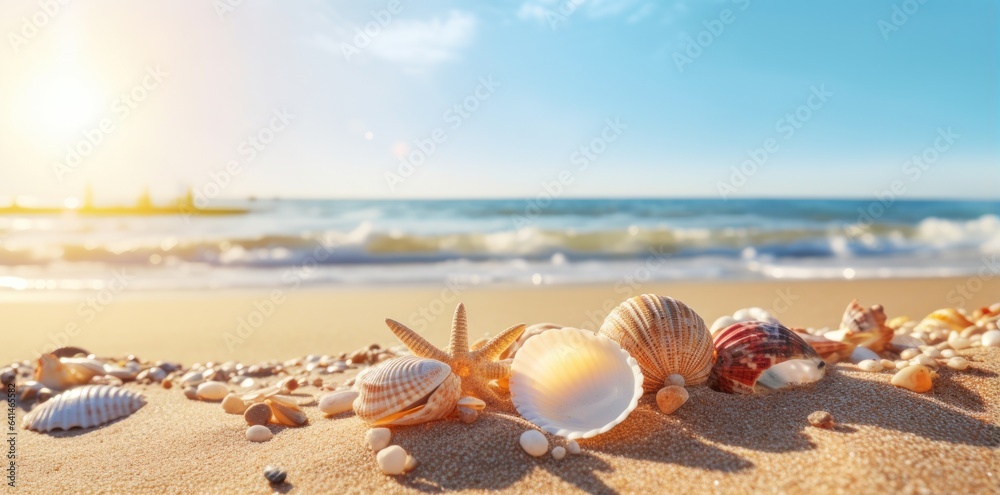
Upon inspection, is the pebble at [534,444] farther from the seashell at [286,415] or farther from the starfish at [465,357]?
the seashell at [286,415]

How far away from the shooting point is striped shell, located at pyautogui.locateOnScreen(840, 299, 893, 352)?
11.5 ft

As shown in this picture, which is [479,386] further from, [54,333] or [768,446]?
[54,333]

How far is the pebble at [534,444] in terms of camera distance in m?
2.24

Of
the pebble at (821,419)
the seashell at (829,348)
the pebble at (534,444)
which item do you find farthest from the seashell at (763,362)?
the pebble at (534,444)

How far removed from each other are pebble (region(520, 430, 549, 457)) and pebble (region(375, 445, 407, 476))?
454 mm

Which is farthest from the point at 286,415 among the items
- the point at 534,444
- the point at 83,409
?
the point at 534,444

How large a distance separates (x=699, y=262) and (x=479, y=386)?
9.55m

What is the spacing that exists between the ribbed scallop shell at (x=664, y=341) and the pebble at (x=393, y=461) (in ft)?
3.54

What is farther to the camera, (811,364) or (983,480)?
(811,364)

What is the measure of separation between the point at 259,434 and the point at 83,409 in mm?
1189

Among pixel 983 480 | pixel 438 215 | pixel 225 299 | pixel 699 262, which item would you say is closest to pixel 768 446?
pixel 983 480

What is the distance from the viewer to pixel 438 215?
2503cm

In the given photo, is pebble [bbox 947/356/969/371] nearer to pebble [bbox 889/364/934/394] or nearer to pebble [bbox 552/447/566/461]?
pebble [bbox 889/364/934/394]

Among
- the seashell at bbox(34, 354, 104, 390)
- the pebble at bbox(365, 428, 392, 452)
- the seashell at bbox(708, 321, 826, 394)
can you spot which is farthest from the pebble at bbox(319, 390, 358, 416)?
the seashell at bbox(34, 354, 104, 390)
